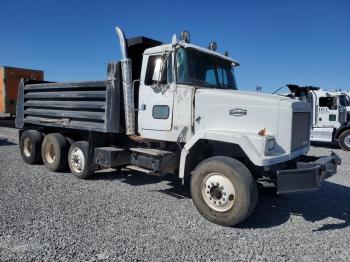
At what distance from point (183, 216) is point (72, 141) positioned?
13.0 ft

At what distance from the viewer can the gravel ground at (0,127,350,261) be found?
3984 millimetres

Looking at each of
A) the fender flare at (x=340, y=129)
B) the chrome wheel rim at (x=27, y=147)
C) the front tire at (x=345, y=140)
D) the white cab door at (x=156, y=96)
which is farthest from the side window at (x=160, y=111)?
the fender flare at (x=340, y=129)

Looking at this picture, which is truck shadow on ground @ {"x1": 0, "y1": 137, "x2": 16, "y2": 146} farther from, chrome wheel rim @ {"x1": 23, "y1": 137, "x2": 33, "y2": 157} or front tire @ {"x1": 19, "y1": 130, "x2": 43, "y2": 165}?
chrome wheel rim @ {"x1": 23, "y1": 137, "x2": 33, "y2": 157}

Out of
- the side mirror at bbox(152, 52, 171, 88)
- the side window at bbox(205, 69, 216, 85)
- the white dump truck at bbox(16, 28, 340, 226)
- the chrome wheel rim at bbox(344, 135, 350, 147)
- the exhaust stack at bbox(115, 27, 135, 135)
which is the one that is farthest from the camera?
the chrome wheel rim at bbox(344, 135, 350, 147)

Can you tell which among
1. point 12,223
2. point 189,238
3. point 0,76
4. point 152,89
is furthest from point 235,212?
point 0,76

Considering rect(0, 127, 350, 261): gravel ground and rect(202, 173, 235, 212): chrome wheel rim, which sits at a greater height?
rect(202, 173, 235, 212): chrome wheel rim

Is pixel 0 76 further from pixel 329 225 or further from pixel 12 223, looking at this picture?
pixel 329 225

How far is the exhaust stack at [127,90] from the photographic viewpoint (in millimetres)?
6418

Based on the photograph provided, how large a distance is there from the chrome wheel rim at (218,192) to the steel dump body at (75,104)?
243 cm

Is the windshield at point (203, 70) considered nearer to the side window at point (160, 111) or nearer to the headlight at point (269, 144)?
the side window at point (160, 111)

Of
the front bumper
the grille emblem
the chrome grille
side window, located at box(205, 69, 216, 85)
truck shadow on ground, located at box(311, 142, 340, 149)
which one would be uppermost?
side window, located at box(205, 69, 216, 85)

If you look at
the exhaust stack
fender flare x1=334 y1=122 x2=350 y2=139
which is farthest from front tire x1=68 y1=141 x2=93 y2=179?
fender flare x1=334 y1=122 x2=350 y2=139

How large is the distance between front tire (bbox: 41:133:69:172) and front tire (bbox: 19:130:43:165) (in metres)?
0.33

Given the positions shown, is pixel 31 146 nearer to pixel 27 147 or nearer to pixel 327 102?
pixel 27 147
